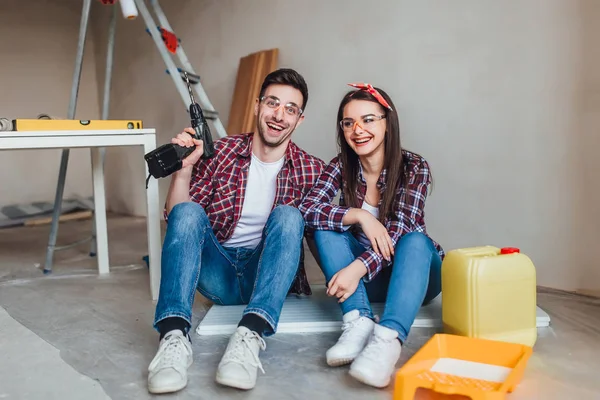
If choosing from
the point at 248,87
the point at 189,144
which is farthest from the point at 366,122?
the point at 248,87

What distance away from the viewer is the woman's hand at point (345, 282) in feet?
4.49

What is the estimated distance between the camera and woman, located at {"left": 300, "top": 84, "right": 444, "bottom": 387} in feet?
4.24

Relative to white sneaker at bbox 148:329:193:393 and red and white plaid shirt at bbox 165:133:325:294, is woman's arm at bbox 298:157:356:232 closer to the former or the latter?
red and white plaid shirt at bbox 165:133:325:294

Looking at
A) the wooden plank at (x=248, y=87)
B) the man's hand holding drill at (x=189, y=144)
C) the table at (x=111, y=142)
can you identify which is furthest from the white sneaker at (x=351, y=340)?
the wooden plank at (x=248, y=87)

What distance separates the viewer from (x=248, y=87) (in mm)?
3043

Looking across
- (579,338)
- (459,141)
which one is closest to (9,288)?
(459,141)

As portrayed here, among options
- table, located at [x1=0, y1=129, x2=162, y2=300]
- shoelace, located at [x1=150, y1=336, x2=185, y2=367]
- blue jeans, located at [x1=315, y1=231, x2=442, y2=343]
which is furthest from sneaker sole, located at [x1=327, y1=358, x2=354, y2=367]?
table, located at [x1=0, y1=129, x2=162, y2=300]

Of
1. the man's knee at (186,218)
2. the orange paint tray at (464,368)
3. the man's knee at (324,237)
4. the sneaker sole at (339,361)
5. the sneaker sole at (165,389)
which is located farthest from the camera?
the man's knee at (324,237)

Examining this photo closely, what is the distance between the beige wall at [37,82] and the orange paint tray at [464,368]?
12.6 feet

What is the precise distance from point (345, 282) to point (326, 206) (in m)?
0.24

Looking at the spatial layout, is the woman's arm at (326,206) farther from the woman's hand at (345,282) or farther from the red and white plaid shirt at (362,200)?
the woman's hand at (345,282)

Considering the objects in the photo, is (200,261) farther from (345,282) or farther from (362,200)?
(362,200)

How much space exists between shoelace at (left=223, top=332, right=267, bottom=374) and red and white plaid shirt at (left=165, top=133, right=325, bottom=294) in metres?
0.45

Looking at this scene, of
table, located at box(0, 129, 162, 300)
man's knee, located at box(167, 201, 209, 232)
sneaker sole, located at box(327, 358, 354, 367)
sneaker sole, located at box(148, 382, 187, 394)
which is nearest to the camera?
sneaker sole, located at box(148, 382, 187, 394)
